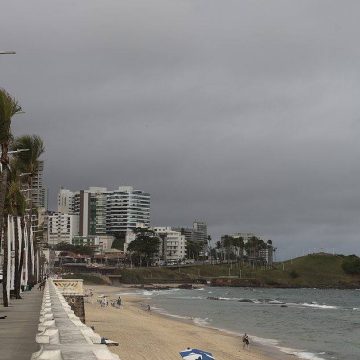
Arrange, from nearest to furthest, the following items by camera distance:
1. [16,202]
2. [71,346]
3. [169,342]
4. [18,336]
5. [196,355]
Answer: [71,346] < [18,336] < [196,355] < [169,342] < [16,202]

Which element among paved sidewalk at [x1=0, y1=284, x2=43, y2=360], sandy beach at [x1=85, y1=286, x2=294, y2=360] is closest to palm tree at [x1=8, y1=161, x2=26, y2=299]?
sandy beach at [x1=85, y1=286, x2=294, y2=360]

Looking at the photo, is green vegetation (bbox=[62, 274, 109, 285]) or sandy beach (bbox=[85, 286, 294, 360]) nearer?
sandy beach (bbox=[85, 286, 294, 360])

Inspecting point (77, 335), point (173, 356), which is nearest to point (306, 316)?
point (173, 356)

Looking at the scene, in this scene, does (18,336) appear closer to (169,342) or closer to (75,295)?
(75,295)

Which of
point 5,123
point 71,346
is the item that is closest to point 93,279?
point 5,123

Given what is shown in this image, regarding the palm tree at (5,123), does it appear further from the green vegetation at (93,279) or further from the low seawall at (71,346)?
the green vegetation at (93,279)

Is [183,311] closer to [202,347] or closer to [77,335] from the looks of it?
[202,347]

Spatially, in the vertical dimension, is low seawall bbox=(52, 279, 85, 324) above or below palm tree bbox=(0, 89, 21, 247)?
below

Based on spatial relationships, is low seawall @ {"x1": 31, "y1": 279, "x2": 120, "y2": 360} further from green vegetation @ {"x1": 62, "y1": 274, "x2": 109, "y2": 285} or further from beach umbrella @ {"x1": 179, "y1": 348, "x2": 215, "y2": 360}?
green vegetation @ {"x1": 62, "y1": 274, "x2": 109, "y2": 285}

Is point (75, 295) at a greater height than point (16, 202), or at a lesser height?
lesser

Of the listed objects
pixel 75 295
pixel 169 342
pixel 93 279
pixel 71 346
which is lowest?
pixel 169 342

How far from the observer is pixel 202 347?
45062 millimetres

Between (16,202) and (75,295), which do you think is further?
(16,202)

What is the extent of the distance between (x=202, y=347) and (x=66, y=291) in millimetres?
10587
